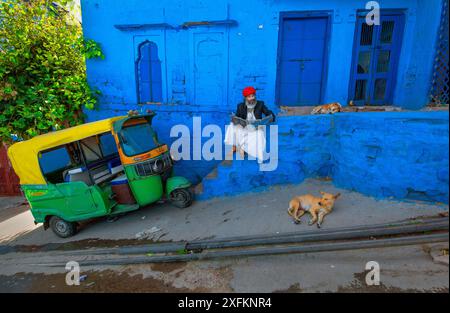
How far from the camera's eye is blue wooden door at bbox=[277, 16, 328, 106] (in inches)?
253

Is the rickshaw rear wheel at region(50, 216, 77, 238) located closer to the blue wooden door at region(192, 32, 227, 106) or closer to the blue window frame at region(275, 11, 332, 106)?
the blue wooden door at region(192, 32, 227, 106)

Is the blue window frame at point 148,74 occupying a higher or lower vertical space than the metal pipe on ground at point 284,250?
higher

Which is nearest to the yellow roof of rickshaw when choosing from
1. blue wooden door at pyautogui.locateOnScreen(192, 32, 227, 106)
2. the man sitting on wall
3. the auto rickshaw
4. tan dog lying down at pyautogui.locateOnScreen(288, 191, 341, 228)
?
the auto rickshaw

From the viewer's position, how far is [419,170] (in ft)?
12.5

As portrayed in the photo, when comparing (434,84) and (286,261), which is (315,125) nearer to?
(434,84)

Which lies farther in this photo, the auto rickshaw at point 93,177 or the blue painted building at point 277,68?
the blue painted building at point 277,68

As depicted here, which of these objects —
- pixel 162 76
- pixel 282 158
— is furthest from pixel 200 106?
pixel 282 158


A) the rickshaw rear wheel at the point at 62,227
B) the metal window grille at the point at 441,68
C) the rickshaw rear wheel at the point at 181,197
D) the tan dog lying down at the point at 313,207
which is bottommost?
the rickshaw rear wheel at the point at 62,227

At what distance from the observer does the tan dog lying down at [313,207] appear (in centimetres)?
406

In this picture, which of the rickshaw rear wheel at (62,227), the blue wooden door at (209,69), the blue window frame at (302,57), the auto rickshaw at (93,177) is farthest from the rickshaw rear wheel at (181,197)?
the blue window frame at (302,57)

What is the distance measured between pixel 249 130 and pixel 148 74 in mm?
3903

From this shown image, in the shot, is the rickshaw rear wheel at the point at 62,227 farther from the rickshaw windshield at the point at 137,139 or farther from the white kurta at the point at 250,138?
the white kurta at the point at 250,138

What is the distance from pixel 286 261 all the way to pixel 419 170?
249cm

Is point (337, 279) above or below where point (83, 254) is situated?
above
